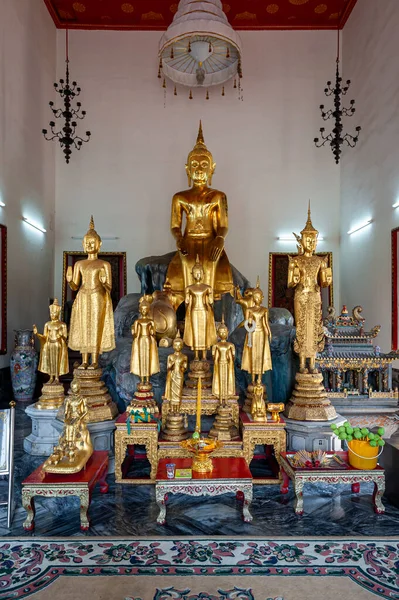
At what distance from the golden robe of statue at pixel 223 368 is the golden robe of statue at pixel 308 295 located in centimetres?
74

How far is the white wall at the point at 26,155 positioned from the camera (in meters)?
6.12

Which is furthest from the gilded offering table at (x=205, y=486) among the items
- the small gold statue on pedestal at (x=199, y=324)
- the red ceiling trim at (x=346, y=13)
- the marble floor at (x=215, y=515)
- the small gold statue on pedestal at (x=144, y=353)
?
the red ceiling trim at (x=346, y=13)

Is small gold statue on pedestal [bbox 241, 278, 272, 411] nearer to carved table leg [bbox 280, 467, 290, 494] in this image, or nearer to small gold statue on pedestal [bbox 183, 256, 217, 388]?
small gold statue on pedestal [bbox 183, 256, 217, 388]

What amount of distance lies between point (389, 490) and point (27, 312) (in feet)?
18.5

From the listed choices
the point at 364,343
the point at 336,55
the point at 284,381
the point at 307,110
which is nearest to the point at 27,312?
the point at 284,381

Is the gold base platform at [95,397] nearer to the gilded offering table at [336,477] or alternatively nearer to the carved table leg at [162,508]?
the carved table leg at [162,508]

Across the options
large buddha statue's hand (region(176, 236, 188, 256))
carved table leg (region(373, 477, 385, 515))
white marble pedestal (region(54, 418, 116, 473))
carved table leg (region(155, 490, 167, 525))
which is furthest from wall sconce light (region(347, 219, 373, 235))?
carved table leg (region(155, 490, 167, 525))

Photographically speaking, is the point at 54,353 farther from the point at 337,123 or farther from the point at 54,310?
the point at 337,123

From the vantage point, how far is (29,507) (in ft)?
8.38

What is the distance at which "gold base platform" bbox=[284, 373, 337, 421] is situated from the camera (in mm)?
3484

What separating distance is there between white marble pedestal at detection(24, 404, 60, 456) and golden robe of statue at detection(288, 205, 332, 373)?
211 cm

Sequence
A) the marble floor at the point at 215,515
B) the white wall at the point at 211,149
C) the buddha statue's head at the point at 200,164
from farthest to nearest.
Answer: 1. the white wall at the point at 211,149
2. the buddha statue's head at the point at 200,164
3. the marble floor at the point at 215,515

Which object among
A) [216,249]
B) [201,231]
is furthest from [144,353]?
[201,231]

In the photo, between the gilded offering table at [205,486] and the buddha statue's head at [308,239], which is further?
the buddha statue's head at [308,239]
